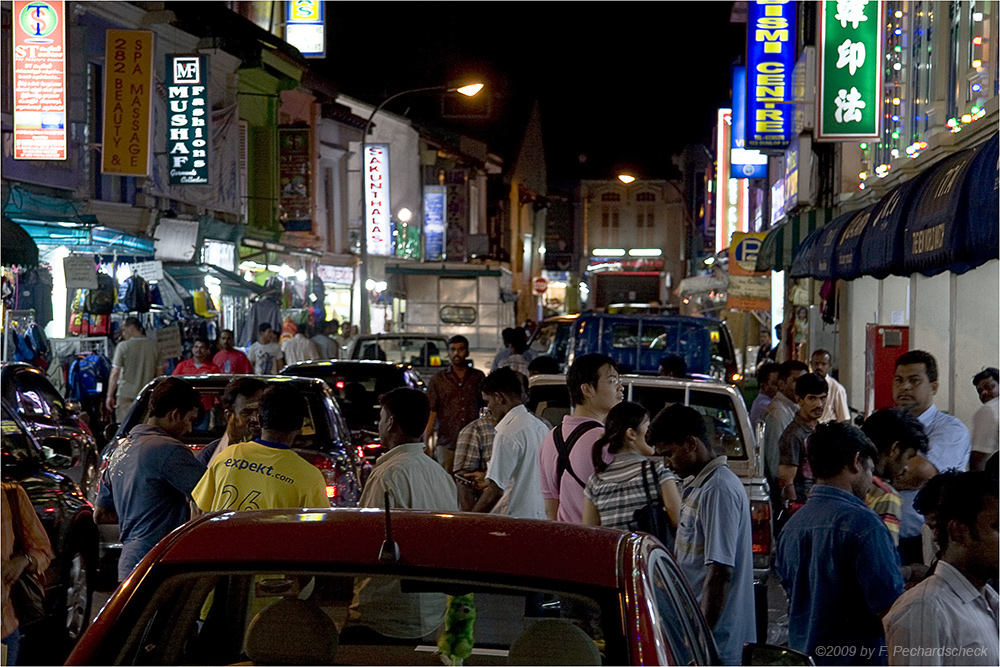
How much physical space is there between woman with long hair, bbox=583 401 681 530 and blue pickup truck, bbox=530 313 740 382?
395 inches

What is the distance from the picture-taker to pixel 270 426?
225 inches

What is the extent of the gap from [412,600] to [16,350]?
15675mm

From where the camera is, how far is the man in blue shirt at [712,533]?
5.39 metres

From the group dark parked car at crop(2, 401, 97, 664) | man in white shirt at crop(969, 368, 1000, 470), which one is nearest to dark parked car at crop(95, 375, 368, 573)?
dark parked car at crop(2, 401, 97, 664)

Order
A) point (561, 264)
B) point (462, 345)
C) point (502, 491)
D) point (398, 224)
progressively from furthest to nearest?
point (561, 264), point (398, 224), point (462, 345), point (502, 491)

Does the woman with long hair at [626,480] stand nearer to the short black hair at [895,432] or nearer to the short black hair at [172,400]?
the short black hair at [895,432]

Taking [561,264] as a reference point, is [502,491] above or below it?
below

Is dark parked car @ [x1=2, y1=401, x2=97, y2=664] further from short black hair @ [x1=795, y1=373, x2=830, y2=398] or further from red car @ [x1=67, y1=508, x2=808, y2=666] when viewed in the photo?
short black hair @ [x1=795, y1=373, x2=830, y2=398]

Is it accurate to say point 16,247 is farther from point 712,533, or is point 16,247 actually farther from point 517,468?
point 712,533

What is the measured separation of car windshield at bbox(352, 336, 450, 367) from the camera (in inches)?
806

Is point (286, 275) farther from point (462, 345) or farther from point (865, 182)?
point (462, 345)

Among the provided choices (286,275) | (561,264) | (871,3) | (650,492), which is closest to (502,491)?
(650,492)

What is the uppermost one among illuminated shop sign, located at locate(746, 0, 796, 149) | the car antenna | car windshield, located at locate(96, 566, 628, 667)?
illuminated shop sign, located at locate(746, 0, 796, 149)

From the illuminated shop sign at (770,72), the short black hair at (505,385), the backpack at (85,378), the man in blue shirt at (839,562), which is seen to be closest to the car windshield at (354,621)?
the man in blue shirt at (839,562)
